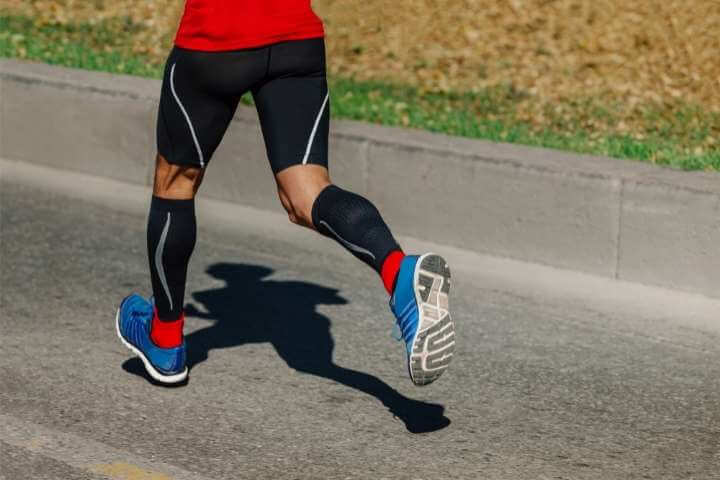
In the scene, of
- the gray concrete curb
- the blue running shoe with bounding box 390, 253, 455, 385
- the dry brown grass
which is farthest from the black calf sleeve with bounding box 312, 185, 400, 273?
the dry brown grass

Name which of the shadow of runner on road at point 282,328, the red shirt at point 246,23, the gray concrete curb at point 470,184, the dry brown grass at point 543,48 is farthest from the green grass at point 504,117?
the red shirt at point 246,23

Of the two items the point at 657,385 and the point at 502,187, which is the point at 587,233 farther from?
the point at 657,385

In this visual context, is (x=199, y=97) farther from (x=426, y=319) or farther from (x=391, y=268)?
(x=426, y=319)

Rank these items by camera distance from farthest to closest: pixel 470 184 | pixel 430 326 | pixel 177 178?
1. pixel 470 184
2. pixel 177 178
3. pixel 430 326

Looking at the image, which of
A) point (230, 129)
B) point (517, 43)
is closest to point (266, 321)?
point (230, 129)

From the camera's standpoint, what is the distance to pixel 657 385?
556cm

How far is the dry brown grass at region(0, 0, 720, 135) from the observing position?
907 centimetres

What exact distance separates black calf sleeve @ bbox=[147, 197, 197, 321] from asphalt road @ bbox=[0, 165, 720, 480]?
0.34 meters

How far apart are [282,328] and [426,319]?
1789mm

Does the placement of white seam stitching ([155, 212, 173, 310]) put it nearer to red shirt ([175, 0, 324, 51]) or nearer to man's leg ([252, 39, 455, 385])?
man's leg ([252, 39, 455, 385])

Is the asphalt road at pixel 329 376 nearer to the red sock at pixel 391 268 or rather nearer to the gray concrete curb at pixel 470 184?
the gray concrete curb at pixel 470 184

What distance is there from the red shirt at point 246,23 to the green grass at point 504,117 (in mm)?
2911

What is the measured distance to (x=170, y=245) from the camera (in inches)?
203

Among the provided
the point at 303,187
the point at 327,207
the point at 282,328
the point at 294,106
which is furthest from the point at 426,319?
the point at 282,328
